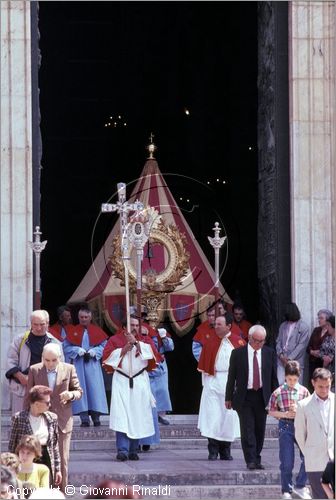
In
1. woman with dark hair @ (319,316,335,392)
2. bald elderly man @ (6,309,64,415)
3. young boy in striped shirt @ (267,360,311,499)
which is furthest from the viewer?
woman with dark hair @ (319,316,335,392)

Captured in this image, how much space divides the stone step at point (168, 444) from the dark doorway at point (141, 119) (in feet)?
25.0

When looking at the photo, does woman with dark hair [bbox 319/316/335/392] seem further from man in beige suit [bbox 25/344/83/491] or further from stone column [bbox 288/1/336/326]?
man in beige suit [bbox 25/344/83/491]

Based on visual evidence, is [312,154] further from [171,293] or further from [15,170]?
[15,170]

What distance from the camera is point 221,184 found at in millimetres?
28812

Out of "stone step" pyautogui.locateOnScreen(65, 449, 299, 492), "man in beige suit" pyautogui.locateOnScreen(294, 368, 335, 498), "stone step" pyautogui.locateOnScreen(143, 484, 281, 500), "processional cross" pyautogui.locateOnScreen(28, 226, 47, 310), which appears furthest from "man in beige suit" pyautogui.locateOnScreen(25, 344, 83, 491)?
"processional cross" pyautogui.locateOnScreen(28, 226, 47, 310)

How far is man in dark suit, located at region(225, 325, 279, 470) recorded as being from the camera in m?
18.0

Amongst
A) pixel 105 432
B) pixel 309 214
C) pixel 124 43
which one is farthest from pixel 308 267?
pixel 124 43

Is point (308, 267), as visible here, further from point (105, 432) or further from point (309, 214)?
point (105, 432)

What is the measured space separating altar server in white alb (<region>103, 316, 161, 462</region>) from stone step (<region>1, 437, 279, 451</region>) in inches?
27.0

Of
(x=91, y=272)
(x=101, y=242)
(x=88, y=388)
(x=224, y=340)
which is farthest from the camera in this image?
(x=101, y=242)

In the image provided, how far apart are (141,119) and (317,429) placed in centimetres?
1493

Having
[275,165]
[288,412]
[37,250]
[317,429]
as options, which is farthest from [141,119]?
[317,429]

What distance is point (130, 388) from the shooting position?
63.4 ft

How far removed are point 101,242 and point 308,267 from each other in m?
6.50
